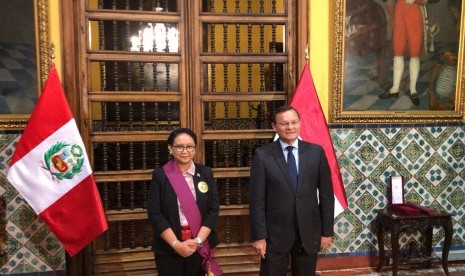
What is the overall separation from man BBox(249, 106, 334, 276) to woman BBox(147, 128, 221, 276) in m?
0.30

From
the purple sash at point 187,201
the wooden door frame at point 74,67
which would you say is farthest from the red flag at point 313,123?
the purple sash at point 187,201

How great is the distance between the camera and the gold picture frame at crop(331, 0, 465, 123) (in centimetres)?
334

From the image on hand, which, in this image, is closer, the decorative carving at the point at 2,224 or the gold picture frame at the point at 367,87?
the decorative carving at the point at 2,224

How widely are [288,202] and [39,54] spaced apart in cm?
211

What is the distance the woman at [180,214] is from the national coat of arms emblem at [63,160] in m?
0.69

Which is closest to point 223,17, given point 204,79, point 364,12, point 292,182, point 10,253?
point 204,79

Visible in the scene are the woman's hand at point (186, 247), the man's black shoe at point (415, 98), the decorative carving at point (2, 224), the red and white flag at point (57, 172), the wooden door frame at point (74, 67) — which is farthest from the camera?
the man's black shoe at point (415, 98)

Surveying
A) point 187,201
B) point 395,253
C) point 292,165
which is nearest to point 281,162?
point 292,165

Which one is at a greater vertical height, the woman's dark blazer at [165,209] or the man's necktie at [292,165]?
the man's necktie at [292,165]

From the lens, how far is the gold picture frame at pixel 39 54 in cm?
294

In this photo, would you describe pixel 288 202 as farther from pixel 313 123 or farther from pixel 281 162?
pixel 313 123

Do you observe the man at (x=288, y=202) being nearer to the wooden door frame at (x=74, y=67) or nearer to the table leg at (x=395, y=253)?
the table leg at (x=395, y=253)

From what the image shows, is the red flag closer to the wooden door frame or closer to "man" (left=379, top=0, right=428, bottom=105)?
"man" (left=379, top=0, right=428, bottom=105)

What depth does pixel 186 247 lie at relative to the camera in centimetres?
226
